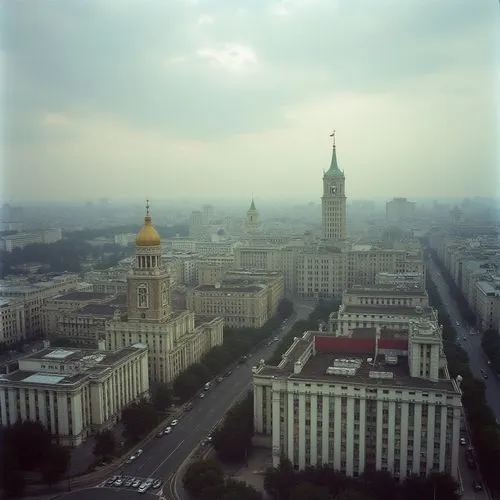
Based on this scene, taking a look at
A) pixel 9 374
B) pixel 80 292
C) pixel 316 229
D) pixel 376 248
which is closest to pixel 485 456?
pixel 9 374

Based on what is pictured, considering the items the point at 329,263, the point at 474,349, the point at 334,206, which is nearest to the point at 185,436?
the point at 474,349

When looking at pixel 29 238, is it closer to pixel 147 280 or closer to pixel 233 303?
pixel 147 280

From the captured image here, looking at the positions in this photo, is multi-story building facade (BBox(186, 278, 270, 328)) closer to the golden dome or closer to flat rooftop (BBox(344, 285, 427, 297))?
flat rooftop (BBox(344, 285, 427, 297))

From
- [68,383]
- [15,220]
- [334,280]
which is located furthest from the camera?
[334,280]

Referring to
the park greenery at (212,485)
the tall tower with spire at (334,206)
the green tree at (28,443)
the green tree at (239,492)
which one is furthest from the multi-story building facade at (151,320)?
the tall tower with spire at (334,206)

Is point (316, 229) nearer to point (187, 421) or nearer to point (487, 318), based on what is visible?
point (487, 318)
